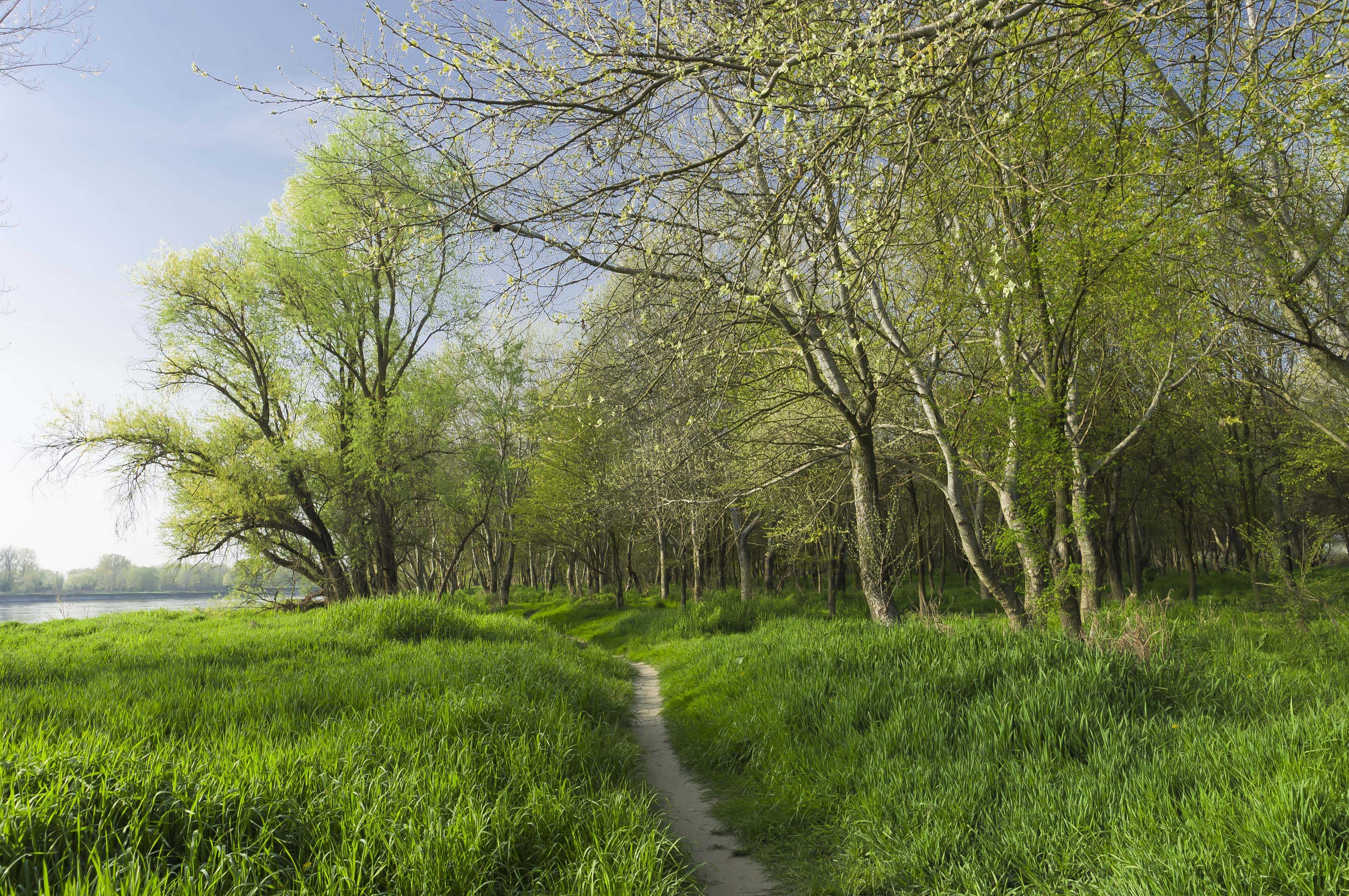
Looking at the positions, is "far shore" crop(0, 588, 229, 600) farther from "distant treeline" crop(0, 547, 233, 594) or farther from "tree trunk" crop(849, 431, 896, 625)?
"tree trunk" crop(849, 431, 896, 625)

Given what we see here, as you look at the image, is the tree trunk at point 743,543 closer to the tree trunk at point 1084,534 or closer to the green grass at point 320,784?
the tree trunk at point 1084,534

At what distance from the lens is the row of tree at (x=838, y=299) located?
3873 mm

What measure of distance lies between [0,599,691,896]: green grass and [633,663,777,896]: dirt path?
0.31 m

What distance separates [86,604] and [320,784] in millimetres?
60323

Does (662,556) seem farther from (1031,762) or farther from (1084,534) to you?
(1031,762)

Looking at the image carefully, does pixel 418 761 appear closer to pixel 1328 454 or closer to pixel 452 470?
pixel 1328 454

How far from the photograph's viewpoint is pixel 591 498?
18.1 metres

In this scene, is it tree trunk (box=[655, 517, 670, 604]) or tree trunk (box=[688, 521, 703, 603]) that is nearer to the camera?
tree trunk (box=[688, 521, 703, 603])

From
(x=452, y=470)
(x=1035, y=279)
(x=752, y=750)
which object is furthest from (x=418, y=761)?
(x=452, y=470)

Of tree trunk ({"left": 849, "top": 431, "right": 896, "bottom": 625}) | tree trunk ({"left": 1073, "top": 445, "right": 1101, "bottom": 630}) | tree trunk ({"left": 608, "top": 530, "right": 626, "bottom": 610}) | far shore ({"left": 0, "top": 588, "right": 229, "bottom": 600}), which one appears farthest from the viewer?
far shore ({"left": 0, "top": 588, "right": 229, "bottom": 600})

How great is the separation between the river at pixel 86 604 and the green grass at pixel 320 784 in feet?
48.3

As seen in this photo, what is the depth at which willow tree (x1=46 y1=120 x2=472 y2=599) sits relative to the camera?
55.2 feet

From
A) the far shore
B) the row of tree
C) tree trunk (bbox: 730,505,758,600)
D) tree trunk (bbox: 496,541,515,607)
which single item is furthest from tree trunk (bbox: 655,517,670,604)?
the far shore

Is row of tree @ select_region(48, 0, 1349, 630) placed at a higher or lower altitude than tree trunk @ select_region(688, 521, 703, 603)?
higher
